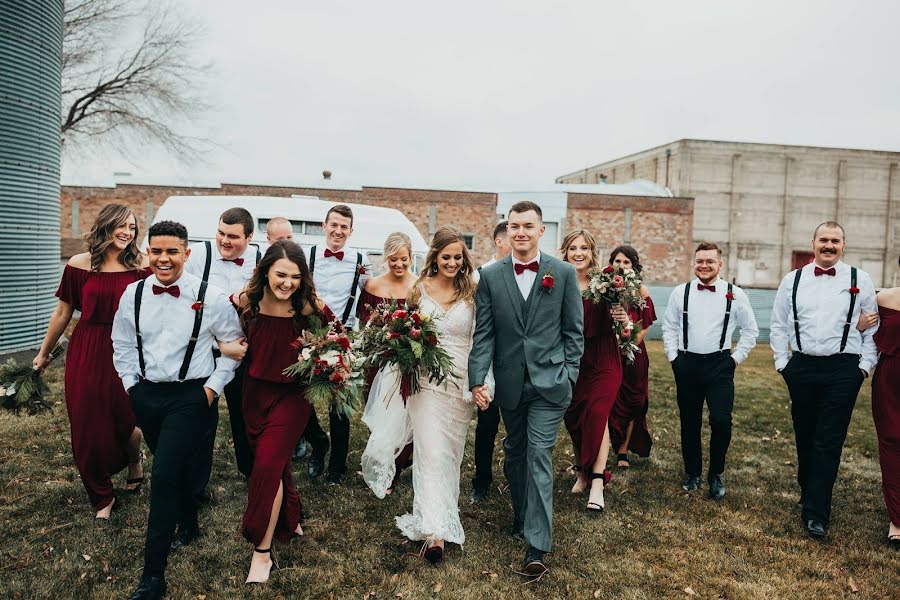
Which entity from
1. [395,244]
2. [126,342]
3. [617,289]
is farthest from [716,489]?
[126,342]

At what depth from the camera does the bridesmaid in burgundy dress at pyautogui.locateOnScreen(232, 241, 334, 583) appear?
423 cm

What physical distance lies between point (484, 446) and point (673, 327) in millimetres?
2197

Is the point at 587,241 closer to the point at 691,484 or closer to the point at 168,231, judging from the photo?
the point at 691,484

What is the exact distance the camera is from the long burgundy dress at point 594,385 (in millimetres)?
5762

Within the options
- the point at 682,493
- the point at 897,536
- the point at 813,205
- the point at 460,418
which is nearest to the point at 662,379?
the point at 682,493

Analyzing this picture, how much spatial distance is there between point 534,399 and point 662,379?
29.2ft

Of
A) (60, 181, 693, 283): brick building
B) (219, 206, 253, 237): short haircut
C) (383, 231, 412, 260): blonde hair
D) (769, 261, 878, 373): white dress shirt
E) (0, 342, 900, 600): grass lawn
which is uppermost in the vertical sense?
(60, 181, 693, 283): brick building

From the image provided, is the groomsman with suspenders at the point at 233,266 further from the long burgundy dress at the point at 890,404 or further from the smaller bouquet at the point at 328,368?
the long burgundy dress at the point at 890,404

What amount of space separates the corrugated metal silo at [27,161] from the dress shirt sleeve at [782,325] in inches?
444

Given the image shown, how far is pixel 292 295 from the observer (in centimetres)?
453

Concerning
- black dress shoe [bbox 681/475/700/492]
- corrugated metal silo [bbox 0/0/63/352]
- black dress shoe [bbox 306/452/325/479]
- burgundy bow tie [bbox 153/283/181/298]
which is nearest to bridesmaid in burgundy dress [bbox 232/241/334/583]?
burgundy bow tie [bbox 153/283/181/298]

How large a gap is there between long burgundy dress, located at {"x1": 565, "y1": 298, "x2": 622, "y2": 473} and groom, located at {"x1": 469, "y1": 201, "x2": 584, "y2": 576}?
3.84ft

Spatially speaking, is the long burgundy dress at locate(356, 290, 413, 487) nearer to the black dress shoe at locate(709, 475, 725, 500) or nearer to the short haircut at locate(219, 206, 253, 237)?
the short haircut at locate(219, 206, 253, 237)

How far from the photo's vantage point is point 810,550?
5012 millimetres
